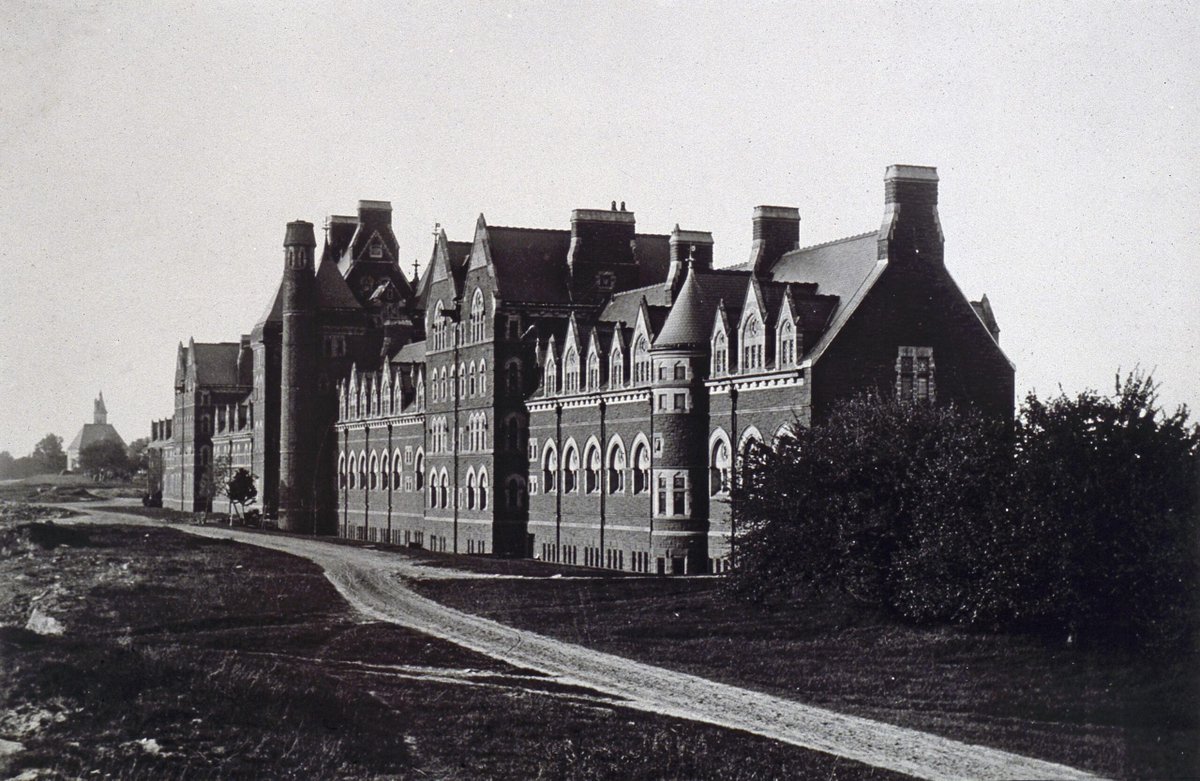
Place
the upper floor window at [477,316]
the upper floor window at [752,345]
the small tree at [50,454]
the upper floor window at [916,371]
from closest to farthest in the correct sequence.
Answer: the upper floor window at [916,371] → the upper floor window at [752,345] → the upper floor window at [477,316] → the small tree at [50,454]

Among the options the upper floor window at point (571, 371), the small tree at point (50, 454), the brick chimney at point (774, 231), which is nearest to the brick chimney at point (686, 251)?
the brick chimney at point (774, 231)

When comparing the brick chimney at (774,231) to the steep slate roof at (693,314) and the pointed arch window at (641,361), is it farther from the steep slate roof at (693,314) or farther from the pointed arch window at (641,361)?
the pointed arch window at (641,361)

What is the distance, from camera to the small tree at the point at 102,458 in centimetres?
14575

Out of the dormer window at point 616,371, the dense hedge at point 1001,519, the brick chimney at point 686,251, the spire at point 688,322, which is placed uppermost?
the brick chimney at point 686,251

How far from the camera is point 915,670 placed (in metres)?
27.1

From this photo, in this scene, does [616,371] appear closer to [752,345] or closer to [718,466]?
[718,466]

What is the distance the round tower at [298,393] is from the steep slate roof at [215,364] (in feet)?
102

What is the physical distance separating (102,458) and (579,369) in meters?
104

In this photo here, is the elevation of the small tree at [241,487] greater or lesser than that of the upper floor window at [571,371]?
lesser

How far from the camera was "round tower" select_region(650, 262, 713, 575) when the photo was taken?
4716 cm

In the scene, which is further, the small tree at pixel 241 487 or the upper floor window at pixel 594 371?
the small tree at pixel 241 487

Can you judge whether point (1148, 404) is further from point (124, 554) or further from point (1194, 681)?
point (124, 554)

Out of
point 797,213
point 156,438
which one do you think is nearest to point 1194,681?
point 797,213

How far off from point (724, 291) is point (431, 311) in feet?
83.9
